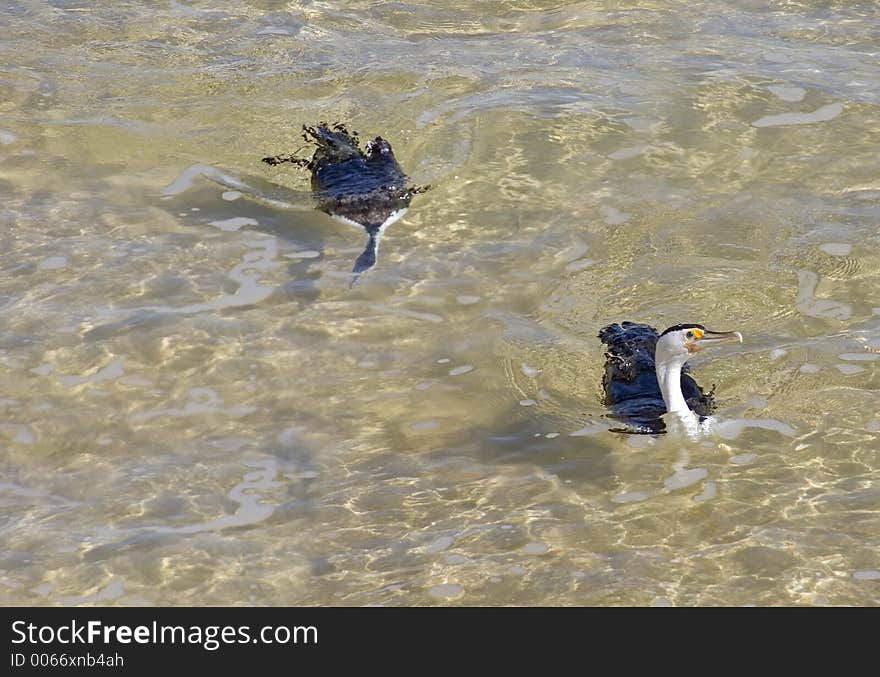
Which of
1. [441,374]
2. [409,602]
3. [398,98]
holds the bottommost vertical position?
[409,602]

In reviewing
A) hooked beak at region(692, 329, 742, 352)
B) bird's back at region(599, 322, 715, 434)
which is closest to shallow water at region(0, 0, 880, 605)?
bird's back at region(599, 322, 715, 434)

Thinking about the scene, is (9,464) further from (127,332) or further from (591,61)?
(591,61)

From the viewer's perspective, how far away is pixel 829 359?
27.1ft

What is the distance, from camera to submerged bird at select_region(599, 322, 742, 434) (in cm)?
757

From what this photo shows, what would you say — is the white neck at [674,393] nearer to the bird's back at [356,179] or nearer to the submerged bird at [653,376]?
the submerged bird at [653,376]

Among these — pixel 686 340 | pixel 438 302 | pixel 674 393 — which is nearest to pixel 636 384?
pixel 674 393

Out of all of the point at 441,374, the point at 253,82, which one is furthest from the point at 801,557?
the point at 253,82

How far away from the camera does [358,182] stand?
10344 millimetres

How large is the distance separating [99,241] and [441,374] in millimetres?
3164

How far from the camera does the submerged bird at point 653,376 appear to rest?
7.57 m

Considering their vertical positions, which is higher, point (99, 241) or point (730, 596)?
point (99, 241)

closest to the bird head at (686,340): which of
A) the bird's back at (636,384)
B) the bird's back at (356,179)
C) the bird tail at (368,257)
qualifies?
the bird's back at (636,384)

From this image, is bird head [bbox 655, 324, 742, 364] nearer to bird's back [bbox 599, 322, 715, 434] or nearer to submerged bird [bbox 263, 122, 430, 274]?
bird's back [bbox 599, 322, 715, 434]

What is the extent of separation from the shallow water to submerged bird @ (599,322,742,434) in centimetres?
14
